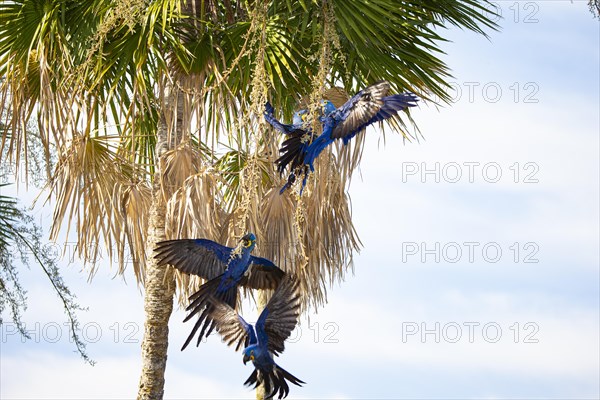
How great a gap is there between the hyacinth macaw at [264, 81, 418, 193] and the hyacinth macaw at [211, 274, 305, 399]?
0.60m

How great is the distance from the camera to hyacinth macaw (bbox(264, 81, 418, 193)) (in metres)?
4.01

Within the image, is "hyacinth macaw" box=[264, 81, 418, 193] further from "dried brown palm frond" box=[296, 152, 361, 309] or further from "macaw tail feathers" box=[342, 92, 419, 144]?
"dried brown palm frond" box=[296, 152, 361, 309]

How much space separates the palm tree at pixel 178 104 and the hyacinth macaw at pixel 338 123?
4.86ft

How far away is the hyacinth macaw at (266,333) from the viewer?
402 cm

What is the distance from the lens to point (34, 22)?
604 centimetres

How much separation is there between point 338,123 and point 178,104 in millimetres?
2181

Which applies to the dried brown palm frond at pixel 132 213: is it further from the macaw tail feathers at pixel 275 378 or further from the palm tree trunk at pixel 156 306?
the macaw tail feathers at pixel 275 378

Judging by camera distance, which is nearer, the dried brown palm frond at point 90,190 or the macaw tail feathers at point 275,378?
the macaw tail feathers at point 275,378

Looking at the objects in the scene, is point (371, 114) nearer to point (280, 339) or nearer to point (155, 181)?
point (280, 339)

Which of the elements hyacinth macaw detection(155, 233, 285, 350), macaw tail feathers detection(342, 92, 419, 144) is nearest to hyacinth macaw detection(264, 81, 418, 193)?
macaw tail feathers detection(342, 92, 419, 144)

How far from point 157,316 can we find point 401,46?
253 centimetres

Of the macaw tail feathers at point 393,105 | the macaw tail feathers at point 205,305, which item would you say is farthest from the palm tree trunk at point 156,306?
the macaw tail feathers at point 393,105

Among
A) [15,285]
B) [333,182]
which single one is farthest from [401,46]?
[15,285]

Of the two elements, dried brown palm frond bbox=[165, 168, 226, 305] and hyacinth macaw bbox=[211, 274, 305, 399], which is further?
dried brown palm frond bbox=[165, 168, 226, 305]
